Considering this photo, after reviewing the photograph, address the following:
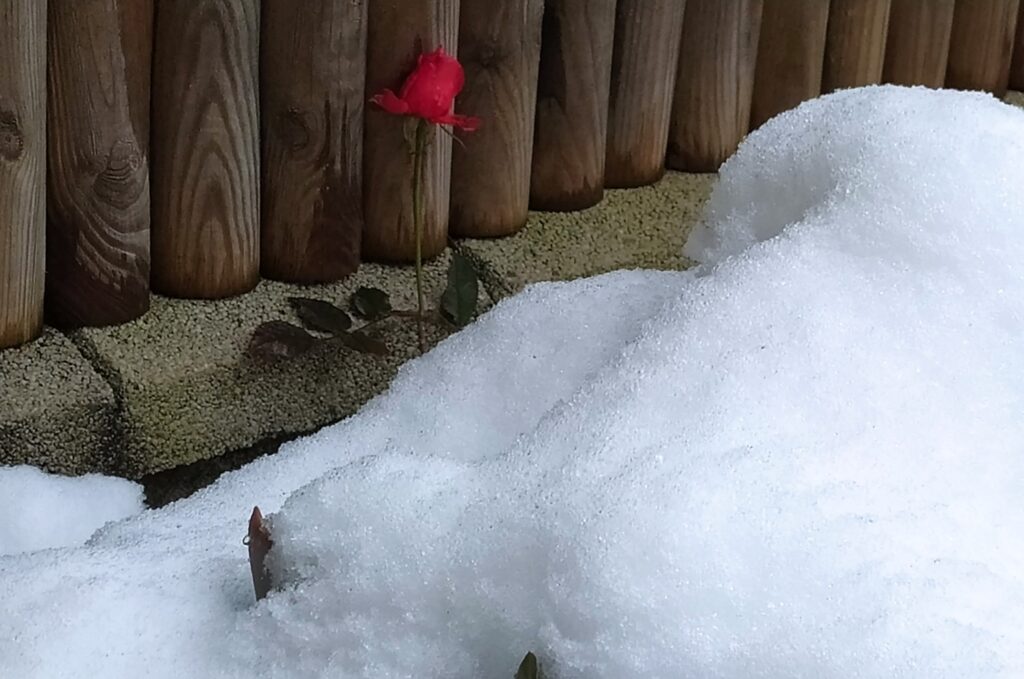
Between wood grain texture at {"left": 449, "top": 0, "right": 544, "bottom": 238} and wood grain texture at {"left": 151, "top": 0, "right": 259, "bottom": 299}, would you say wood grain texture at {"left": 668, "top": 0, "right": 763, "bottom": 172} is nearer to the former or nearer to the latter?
wood grain texture at {"left": 449, "top": 0, "right": 544, "bottom": 238}

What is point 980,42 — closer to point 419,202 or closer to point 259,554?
point 419,202

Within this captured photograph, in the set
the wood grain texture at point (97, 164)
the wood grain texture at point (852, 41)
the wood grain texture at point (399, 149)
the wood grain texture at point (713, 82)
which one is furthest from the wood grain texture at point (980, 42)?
the wood grain texture at point (97, 164)

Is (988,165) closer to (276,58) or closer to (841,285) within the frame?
(841,285)

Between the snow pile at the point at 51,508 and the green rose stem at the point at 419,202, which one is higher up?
the green rose stem at the point at 419,202

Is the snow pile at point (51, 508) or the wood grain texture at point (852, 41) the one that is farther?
the wood grain texture at point (852, 41)

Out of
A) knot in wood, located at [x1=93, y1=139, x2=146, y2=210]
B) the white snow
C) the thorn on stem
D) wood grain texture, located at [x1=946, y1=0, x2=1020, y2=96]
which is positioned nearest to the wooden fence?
knot in wood, located at [x1=93, y1=139, x2=146, y2=210]

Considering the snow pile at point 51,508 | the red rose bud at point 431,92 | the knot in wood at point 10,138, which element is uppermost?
the red rose bud at point 431,92

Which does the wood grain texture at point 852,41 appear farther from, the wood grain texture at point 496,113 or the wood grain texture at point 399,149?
the wood grain texture at point 399,149
